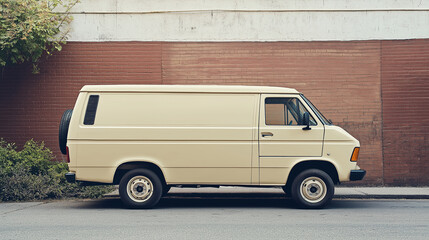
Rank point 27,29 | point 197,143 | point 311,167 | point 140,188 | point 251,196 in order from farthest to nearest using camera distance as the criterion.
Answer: point 27,29 → point 251,196 → point 311,167 → point 140,188 → point 197,143

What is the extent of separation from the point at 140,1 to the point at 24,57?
3397 millimetres

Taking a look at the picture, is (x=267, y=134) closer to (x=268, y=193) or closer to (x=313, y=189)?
(x=313, y=189)

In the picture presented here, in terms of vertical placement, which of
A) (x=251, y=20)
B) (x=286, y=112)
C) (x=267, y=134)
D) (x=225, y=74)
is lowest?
(x=267, y=134)

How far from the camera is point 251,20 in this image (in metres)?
13.9

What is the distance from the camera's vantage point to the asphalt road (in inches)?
280

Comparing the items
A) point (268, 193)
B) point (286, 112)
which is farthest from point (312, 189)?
point (268, 193)

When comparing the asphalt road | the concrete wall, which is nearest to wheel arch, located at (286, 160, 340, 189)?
the asphalt road

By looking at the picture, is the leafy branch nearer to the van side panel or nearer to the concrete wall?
the concrete wall

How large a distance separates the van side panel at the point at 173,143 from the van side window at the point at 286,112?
32 centimetres

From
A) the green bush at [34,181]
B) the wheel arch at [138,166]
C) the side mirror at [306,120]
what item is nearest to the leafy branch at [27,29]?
the green bush at [34,181]

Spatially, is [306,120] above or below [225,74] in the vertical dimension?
below

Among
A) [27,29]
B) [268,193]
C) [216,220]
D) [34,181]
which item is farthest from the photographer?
[27,29]

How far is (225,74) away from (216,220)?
20.3 feet

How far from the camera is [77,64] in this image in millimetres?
13844
